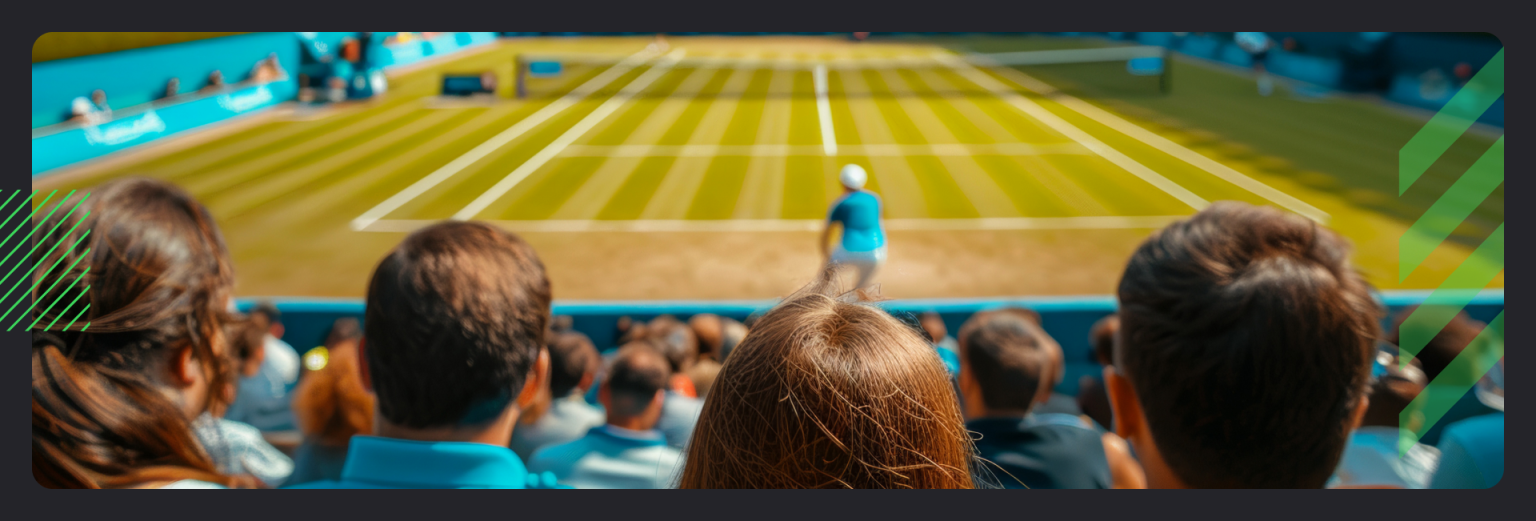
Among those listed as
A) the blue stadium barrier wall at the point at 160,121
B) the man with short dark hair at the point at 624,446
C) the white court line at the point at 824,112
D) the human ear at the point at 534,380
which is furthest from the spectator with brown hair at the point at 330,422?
the white court line at the point at 824,112

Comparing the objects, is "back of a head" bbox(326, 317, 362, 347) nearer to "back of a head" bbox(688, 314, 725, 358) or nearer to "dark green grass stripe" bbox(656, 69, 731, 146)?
"back of a head" bbox(688, 314, 725, 358)

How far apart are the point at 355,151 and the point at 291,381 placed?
32.4 ft

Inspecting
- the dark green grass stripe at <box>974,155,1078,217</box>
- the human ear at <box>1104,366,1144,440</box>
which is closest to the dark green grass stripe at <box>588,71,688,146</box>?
the dark green grass stripe at <box>974,155,1078,217</box>

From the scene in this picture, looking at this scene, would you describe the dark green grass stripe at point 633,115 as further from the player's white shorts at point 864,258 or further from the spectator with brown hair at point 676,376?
the spectator with brown hair at point 676,376

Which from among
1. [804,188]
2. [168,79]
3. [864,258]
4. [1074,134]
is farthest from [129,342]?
[1074,134]

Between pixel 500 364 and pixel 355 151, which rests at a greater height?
Result: pixel 500 364

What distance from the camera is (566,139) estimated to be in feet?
48.1

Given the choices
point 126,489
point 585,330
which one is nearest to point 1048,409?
point 585,330

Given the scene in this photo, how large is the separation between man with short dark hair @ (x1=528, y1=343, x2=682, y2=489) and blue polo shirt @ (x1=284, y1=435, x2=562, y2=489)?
921 mm

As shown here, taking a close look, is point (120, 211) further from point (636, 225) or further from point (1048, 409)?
point (636, 225)

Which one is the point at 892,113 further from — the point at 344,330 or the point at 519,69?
the point at 344,330

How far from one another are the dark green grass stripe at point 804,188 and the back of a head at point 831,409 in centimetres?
1045

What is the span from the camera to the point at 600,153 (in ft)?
48.5

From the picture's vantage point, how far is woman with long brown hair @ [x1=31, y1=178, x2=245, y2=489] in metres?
1.56
